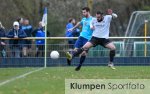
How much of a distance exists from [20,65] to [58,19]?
31529 millimetres

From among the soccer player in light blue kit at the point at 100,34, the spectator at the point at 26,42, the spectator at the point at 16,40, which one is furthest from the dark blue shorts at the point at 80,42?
the spectator at the point at 16,40

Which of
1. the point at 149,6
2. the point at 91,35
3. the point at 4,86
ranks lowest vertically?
the point at 4,86

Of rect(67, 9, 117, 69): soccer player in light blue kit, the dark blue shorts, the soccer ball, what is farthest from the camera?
the soccer ball

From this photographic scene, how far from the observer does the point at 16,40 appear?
2394cm

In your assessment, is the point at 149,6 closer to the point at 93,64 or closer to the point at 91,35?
A: the point at 93,64

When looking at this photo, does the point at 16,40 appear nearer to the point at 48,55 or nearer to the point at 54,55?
the point at 48,55

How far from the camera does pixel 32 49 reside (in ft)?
77.6

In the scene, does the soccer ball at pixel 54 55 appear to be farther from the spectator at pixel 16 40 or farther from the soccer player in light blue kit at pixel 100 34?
the soccer player in light blue kit at pixel 100 34

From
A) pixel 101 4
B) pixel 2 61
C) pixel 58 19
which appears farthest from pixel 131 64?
pixel 58 19

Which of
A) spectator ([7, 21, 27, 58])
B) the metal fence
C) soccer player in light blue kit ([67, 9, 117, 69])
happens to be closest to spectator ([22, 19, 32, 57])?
the metal fence

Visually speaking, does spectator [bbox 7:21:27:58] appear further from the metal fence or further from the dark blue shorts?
the dark blue shorts

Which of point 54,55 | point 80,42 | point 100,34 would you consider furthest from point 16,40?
point 100,34

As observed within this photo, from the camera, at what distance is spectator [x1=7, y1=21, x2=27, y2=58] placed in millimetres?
23578

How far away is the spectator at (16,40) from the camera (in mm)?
23578
